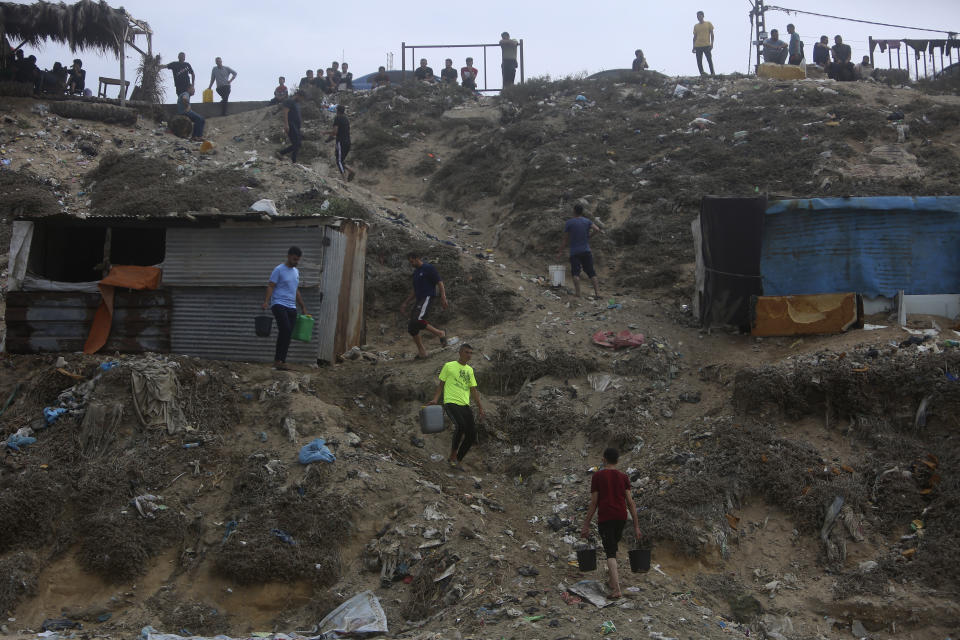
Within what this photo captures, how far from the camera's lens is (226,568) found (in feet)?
20.4

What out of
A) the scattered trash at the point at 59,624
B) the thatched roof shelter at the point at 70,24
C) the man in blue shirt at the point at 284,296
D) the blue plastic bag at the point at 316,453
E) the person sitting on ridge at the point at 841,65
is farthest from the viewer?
the person sitting on ridge at the point at 841,65

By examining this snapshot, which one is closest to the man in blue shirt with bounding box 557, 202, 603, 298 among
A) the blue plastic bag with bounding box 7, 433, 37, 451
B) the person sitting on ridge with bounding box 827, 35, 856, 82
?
the blue plastic bag with bounding box 7, 433, 37, 451

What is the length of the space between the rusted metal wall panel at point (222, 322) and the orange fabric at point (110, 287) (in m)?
0.31

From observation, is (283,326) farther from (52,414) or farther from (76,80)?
(76,80)

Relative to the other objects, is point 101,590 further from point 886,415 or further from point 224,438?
point 886,415

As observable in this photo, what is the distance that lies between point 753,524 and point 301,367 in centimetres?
491

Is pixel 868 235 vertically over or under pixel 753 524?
over

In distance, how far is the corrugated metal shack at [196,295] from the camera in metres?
8.91

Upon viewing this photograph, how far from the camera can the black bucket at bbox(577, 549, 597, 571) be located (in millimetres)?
5398

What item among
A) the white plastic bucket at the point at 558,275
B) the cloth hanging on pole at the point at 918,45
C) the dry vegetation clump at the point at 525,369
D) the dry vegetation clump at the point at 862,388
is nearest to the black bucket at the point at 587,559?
the dry vegetation clump at the point at 862,388

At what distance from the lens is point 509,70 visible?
2139 cm

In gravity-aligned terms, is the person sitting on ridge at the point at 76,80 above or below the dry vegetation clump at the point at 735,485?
above

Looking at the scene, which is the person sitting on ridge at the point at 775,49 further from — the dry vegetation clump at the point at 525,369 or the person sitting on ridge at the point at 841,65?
the dry vegetation clump at the point at 525,369

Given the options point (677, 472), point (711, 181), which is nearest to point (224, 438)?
point (677, 472)
